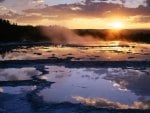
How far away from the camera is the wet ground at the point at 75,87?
1198cm

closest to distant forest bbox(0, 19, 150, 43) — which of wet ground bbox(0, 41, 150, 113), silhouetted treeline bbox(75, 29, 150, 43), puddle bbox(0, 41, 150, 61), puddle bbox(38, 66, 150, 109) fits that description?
silhouetted treeline bbox(75, 29, 150, 43)

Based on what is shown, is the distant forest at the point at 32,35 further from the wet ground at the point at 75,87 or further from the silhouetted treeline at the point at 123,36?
the wet ground at the point at 75,87

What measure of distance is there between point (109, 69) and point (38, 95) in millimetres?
8877

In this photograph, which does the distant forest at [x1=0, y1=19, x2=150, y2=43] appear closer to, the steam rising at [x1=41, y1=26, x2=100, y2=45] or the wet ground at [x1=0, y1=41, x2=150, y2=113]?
the steam rising at [x1=41, y1=26, x2=100, y2=45]

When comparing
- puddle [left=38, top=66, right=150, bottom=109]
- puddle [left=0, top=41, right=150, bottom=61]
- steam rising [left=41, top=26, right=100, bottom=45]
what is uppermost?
steam rising [left=41, top=26, right=100, bottom=45]

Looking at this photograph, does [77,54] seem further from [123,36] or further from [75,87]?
[123,36]

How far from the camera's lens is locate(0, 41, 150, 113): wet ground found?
11984 mm

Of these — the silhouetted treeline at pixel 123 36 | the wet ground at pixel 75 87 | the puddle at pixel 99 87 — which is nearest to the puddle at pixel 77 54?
the wet ground at pixel 75 87

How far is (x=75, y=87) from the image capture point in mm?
15781

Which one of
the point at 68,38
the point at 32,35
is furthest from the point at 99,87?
the point at 32,35

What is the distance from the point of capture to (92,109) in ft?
38.1

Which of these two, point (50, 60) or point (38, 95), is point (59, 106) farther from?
point (50, 60)

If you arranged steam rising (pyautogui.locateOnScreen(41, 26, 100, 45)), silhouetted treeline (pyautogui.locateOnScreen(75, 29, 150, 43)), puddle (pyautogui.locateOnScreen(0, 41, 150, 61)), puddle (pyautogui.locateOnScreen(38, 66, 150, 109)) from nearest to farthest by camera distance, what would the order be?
puddle (pyautogui.locateOnScreen(38, 66, 150, 109))
puddle (pyautogui.locateOnScreen(0, 41, 150, 61))
steam rising (pyautogui.locateOnScreen(41, 26, 100, 45))
silhouetted treeline (pyautogui.locateOnScreen(75, 29, 150, 43))

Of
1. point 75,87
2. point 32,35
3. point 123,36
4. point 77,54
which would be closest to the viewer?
point 75,87
